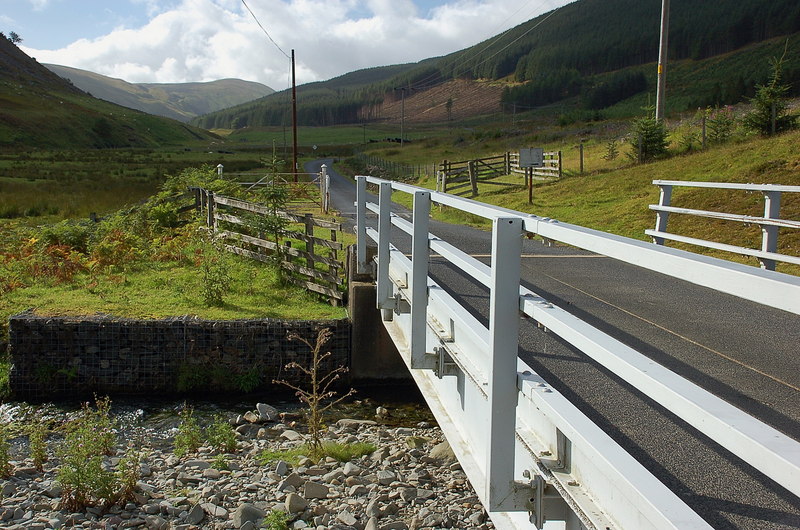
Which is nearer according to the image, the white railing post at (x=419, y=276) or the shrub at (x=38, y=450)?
the white railing post at (x=419, y=276)

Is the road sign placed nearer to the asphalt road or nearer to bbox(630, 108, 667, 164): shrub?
bbox(630, 108, 667, 164): shrub

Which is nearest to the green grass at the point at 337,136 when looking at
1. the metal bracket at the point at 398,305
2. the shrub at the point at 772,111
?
the shrub at the point at 772,111

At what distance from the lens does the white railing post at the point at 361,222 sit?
27.8 ft

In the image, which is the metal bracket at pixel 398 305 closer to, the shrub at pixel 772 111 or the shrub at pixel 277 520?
the shrub at pixel 277 520

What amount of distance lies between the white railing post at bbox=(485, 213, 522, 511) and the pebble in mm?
3128

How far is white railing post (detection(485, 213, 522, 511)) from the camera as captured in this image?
302 cm

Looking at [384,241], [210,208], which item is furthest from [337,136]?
[384,241]

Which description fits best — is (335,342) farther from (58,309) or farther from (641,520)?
(641,520)

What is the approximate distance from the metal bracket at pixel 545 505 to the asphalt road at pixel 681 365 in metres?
0.45

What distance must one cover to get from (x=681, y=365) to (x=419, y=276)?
6.16ft

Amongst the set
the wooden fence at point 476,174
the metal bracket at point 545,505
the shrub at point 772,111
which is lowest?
the metal bracket at point 545,505

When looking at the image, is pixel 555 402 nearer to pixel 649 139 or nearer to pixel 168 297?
pixel 168 297

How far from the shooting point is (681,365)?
4.93 m

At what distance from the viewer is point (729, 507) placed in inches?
112
